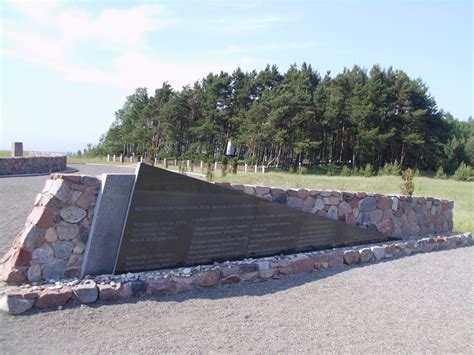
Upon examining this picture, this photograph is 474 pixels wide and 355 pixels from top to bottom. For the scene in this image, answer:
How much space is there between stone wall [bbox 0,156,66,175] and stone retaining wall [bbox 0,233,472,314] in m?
17.4

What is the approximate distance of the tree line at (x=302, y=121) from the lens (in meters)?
38.3

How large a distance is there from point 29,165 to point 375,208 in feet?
60.7

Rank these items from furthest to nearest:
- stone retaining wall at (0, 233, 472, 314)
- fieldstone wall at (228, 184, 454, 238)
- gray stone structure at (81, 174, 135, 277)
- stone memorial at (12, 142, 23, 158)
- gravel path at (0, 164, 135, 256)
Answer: stone memorial at (12, 142, 23, 158), gravel path at (0, 164, 135, 256), fieldstone wall at (228, 184, 454, 238), gray stone structure at (81, 174, 135, 277), stone retaining wall at (0, 233, 472, 314)

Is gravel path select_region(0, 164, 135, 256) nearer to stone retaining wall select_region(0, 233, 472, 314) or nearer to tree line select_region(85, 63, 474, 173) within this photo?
stone retaining wall select_region(0, 233, 472, 314)

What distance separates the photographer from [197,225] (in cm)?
495

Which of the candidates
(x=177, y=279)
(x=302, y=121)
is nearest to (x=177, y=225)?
(x=177, y=279)

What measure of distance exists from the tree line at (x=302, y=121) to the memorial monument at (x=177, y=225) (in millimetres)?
30673

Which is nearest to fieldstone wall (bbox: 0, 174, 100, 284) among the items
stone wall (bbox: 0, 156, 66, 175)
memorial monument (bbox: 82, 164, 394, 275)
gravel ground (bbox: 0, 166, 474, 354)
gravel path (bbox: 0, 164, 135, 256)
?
memorial monument (bbox: 82, 164, 394, 275)

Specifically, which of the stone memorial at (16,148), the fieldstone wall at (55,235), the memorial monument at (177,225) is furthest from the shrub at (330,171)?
the fieldstone wall at (55,235)

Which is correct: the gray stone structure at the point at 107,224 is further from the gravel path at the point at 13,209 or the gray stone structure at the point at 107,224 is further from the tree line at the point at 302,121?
the tree line at the point at 302,121

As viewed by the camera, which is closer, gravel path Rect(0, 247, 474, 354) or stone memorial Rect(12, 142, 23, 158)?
gravel path Rect(0, 247, 474, 354)

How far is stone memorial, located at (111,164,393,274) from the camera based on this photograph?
176 inches

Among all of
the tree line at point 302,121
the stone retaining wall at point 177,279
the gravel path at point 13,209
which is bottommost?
the gravel path at point 13,209

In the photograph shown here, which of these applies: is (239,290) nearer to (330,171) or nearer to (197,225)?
(197,225)
